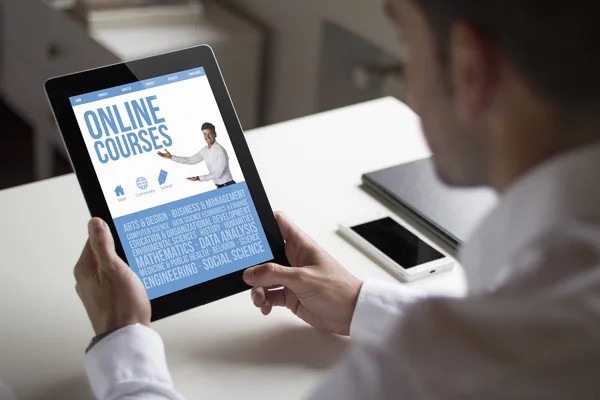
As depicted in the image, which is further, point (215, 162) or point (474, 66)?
point (215, 162)

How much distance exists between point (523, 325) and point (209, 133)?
1.80 feet

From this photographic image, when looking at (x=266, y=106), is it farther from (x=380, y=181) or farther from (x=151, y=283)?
(x=151, y=283)

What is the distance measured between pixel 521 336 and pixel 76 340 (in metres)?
0.57

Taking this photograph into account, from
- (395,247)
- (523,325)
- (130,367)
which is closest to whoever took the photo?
(523,325)

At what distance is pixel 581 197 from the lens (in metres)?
0.54

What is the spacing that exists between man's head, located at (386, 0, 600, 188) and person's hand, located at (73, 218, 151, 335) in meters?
0.36

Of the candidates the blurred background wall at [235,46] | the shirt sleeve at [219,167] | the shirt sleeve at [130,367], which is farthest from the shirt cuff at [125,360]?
the blurred background wall at [235,46]

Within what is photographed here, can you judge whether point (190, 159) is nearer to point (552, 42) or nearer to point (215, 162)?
point (215, 162)

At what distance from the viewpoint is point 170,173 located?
954 mm

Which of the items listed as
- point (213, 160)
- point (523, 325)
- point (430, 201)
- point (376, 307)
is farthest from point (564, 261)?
point (430, 201)

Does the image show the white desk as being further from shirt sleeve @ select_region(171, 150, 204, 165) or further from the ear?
the ear

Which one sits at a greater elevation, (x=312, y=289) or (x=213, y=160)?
(x=213, y=160)

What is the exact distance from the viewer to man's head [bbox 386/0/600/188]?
1.76ft

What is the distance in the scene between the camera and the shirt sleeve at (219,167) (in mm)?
967
